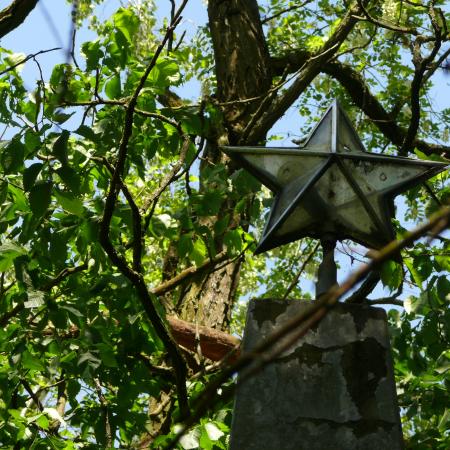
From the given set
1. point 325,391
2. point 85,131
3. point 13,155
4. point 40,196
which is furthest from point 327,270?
point 13,155

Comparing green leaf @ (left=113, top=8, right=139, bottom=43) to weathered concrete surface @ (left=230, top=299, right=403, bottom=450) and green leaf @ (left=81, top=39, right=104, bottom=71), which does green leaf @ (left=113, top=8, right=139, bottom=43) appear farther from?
weathered concrete surface @ (left=230, top=299, right=403, bottom=450)

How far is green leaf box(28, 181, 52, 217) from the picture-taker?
11.0ft

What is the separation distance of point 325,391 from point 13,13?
5.50 feet

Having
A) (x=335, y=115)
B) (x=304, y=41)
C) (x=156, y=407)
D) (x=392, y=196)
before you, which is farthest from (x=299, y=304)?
(x=304, y=41)

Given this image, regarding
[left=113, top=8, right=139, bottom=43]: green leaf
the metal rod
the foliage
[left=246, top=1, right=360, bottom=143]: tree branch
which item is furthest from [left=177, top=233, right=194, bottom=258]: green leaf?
[left=246, top=1, right=360, bottom=143]: tree branch

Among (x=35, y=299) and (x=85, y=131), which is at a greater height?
(x=85, y=131)

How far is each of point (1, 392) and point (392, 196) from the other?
2281mm

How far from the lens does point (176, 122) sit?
4590 mm

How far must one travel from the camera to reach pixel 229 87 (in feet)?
22.0

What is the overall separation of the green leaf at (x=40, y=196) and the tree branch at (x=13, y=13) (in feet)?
2.30

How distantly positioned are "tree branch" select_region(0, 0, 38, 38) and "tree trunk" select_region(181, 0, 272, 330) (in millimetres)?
2765

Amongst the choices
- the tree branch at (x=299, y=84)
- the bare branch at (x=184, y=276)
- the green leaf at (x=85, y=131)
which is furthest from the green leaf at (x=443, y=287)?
the tree branch at (x=299, y=84)

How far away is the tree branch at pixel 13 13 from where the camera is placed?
2855mm

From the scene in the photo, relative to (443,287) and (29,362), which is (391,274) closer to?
(443,287)
